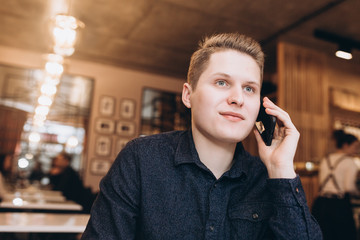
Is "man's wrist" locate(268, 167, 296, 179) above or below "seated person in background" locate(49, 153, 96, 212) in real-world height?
above

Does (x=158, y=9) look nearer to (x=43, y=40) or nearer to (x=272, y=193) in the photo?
(x=43, y=40)

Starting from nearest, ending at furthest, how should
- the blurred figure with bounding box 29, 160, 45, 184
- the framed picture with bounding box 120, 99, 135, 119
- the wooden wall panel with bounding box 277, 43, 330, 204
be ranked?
the wooden wall panel with bounding box 277, 43, 330, 204, the blurred figure with bounding box 29, 160, 45, 184, the framed picture with bounding box 120, 99, 135, 119

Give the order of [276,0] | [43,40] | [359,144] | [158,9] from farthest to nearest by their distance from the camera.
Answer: [43,40]
[158,9]
[276,0]
[359,144]

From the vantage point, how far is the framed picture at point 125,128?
25.3ft

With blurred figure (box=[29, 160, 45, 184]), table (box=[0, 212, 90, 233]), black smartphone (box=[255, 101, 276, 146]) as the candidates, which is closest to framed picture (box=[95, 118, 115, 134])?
blurred figure (box=[29, 160, 45, 184])

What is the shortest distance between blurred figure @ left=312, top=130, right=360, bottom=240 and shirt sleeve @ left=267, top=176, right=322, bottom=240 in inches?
110

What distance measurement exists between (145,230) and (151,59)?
6.26 meters

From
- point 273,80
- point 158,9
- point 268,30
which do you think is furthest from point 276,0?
point 273,80

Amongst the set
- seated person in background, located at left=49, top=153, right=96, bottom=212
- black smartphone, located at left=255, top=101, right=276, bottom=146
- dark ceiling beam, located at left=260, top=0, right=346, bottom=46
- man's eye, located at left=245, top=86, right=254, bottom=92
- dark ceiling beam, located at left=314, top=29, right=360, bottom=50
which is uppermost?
dark ceiling beam, located at left=260, top=0, right=346, bottom=46

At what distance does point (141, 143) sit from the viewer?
1347 millimetres

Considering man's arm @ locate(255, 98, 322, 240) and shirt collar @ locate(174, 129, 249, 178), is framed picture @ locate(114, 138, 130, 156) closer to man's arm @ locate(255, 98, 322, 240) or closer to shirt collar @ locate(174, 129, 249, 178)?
shirt collar @ locate(174, 129, 249, 178)

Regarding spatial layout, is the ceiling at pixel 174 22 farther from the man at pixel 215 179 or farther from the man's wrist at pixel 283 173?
the man's wrist at pixel 283 173

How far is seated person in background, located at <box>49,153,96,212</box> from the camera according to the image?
561cm

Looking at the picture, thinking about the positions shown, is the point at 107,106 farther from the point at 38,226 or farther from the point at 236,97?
the point at 236,97
